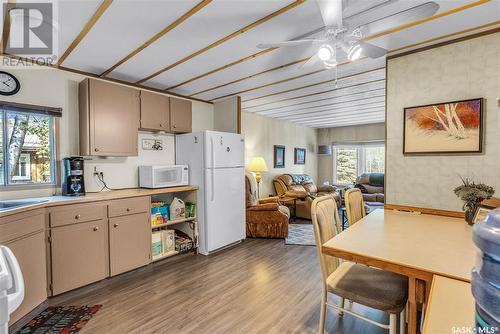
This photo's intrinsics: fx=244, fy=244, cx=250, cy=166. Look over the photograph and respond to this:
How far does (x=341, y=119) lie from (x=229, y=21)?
491cm

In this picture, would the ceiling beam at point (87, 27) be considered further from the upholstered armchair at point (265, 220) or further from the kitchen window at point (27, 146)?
the upholstered armchair at point (265, 220)

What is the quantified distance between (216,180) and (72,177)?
5.36ft

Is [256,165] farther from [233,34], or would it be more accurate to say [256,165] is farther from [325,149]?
[325,149]

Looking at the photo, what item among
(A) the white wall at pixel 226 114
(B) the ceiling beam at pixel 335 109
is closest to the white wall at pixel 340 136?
(B) the ceiling beam at pixel 335 109

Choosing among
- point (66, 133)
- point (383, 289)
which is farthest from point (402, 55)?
point (66, 133)

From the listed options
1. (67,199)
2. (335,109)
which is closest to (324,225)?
(67,199)

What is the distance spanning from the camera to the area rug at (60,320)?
1.87m

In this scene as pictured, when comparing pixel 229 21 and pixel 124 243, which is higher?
pixel 229 21

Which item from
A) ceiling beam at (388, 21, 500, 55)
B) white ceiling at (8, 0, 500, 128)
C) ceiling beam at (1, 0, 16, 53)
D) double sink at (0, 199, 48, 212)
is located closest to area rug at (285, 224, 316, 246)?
white ceiling at (8, 0, 500, 128)

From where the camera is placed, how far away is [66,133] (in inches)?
108

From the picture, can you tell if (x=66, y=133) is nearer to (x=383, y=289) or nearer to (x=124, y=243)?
(x=124, y=243)

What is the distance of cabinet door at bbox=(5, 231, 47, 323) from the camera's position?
1873 millimetres

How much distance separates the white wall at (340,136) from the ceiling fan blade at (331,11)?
19.6 ft

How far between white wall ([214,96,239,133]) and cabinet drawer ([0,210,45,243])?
8.81ft
